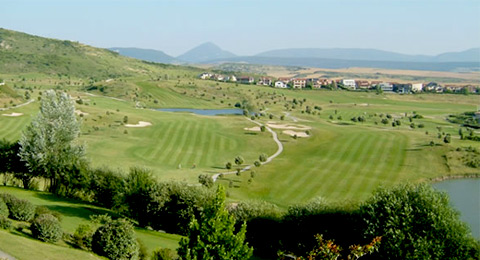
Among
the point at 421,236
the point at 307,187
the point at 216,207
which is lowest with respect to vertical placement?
the point at 307,187

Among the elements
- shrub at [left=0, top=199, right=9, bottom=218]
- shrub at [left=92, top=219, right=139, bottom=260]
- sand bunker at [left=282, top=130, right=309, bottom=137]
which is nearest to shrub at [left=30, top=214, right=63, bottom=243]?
shrub at [left=92, top=219, right=139, bottom=260]

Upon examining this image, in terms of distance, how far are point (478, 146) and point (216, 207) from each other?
312 ft

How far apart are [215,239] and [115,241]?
10.2 metres

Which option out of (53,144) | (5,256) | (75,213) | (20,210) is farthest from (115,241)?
(53,144)

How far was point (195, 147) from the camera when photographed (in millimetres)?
102625

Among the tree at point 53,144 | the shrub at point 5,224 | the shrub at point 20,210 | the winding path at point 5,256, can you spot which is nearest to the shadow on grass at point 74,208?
the tree at point 53,144

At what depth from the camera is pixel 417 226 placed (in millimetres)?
36031

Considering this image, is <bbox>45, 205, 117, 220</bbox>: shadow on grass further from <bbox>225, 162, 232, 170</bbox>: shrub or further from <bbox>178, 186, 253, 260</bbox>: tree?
<bbox>225, 162, 232, 170</bbox>: shrub

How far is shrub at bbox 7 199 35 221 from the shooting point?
34.2m

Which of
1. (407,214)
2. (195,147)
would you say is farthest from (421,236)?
(195,147)

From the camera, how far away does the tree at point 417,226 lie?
113ft

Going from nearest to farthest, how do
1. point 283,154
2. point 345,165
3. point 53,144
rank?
point 53,144, point 345,165, point 283,154

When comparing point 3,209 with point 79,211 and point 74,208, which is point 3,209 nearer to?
point 79,211

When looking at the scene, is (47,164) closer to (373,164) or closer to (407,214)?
(407,214)
